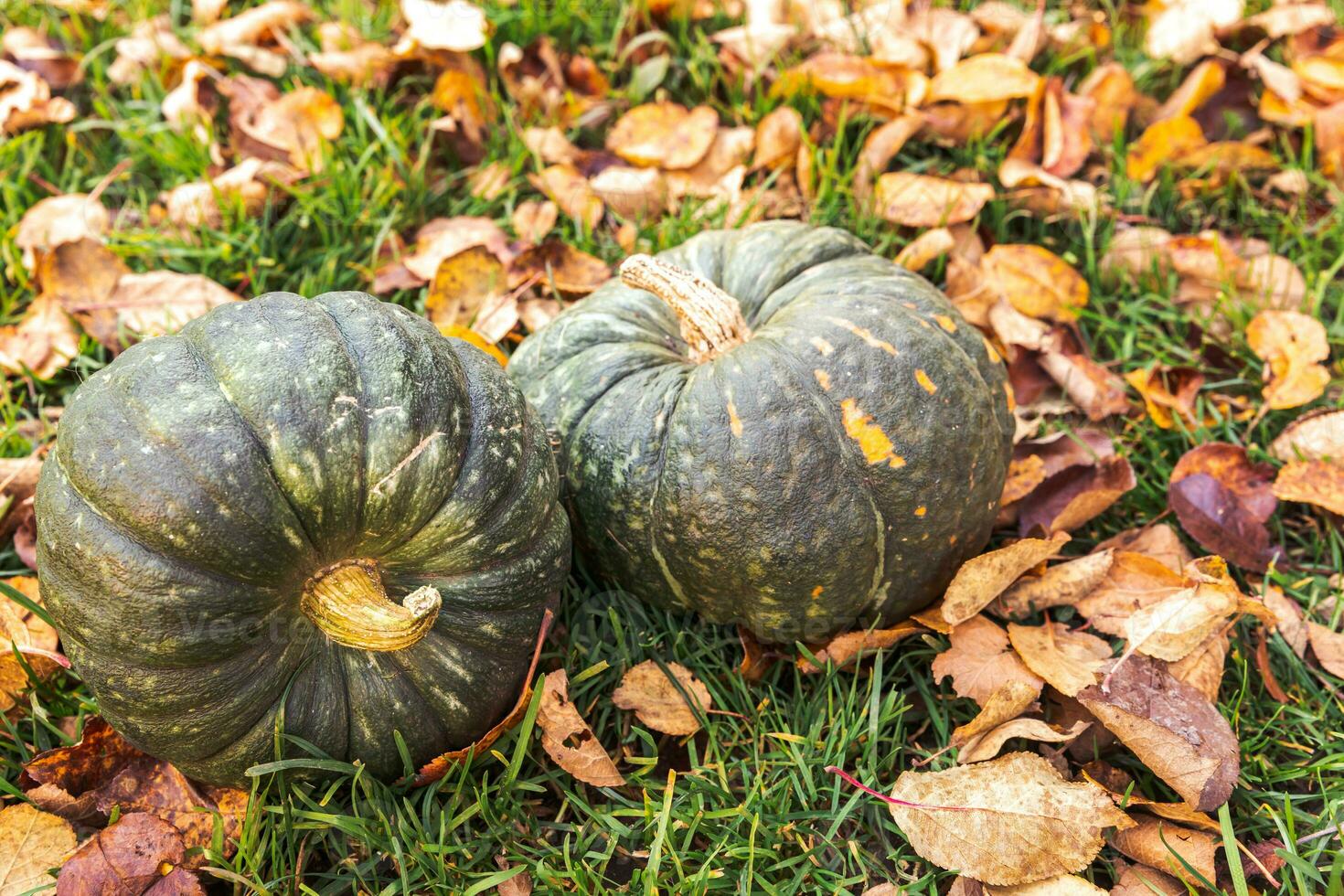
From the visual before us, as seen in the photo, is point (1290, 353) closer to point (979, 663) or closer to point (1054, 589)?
point (1054, 589)

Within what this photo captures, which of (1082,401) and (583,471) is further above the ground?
(583,471)

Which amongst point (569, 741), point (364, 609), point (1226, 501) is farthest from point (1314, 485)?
point (364, 609)

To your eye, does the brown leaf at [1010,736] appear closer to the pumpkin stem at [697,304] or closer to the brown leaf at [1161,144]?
the pumpkin stem at [697,304]

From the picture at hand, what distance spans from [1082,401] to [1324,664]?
1113 millimetres

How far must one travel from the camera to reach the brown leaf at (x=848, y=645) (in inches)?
118

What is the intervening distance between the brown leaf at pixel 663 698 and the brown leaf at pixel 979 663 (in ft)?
2.08

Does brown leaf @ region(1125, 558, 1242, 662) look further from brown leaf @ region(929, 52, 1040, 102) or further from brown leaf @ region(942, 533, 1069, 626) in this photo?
brown leaf @ region(929, 52, 1040, 102)

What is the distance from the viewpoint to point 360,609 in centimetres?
242

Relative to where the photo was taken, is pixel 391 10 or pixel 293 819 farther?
pixel 391 10

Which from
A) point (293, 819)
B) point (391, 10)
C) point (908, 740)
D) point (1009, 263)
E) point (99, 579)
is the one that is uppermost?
point (391, 10)

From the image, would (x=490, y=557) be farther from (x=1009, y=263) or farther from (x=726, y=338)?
(x=1009, y=263)

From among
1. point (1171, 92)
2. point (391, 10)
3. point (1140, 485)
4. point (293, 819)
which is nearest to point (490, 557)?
point (293, 819)

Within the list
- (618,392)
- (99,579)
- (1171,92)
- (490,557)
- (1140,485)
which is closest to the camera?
(99,579)

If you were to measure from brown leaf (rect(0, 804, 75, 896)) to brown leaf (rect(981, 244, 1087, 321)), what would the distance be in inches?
128
